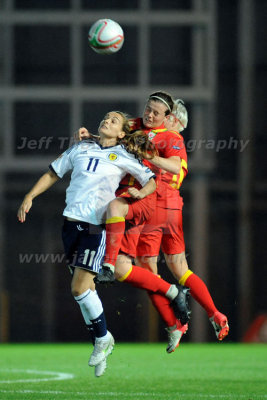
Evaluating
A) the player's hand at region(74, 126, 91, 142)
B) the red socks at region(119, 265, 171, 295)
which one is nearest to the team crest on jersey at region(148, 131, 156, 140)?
the player's hand at region(74, 126, 91, 142)

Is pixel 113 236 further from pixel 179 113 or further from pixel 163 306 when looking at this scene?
pixel 179 113

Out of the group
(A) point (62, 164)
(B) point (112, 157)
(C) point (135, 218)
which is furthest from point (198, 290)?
(A) point (62, 164)

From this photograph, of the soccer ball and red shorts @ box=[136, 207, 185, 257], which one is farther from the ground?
the soccer ball

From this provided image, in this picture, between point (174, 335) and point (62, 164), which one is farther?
point (174, 335)

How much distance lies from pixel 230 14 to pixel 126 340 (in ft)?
19.8

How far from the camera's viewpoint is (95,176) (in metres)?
7.16

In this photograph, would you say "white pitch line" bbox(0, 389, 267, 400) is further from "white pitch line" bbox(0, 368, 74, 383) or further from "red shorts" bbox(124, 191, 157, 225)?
"red shorts" bbox(124, 191, 157, 225)

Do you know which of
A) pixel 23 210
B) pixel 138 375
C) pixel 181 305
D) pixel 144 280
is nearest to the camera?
pixel 23 210

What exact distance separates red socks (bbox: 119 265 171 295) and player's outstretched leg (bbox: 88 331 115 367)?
0.50 m

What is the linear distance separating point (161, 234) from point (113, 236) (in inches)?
28.0

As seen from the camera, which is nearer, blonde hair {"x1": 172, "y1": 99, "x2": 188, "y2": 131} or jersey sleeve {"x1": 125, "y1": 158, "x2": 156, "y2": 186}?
jersey sleeve {"x1": 125, "y1": 158, "x2": 156, "y2": 186}

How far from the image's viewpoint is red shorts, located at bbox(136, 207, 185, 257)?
7730mm

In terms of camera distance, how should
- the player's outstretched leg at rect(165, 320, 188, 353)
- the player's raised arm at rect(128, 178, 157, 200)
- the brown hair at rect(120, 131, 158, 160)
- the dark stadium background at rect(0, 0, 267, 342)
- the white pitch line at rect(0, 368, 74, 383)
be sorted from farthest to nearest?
1. the dark stadium background at rect(0, 0, 267, 342)
2. the white pitch line at rect(0, 368, 74, 383)
3. the player's outstretched leg at rect(165, 320, 188, 353)
4. the brown hair at rect(120, 131, 158, 160)
5. the player's raised arm at rect(128, 178, 157, 200)

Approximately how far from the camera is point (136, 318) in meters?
15.9
